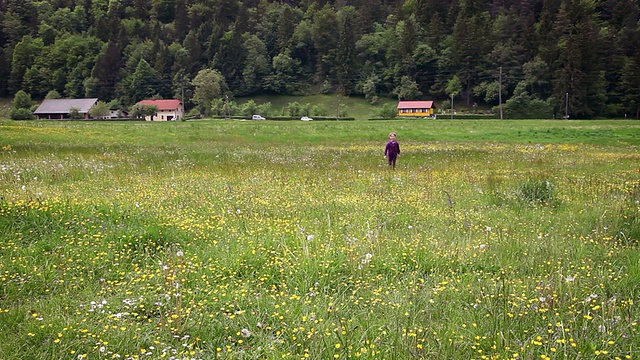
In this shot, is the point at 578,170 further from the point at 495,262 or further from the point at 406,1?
the point at 406,1

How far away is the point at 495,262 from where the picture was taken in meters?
6.68

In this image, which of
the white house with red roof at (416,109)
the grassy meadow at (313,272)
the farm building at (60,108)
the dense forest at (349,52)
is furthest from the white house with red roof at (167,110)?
the grassy meadow at (313,272)

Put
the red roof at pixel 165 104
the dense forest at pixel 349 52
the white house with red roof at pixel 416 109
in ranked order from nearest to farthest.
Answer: the dense forest at pixel 349 52 → the white house with red roof at pixel 416 109 → the red roof at pixel 165 104

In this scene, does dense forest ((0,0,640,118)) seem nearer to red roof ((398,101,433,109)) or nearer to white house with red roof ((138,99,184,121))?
white house with red roof ((138,99,184,121))

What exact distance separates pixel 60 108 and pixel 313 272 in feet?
479

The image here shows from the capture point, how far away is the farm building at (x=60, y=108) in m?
128

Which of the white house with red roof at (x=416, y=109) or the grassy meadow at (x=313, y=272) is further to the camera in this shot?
the white house with red roof at (x=416, y=109)

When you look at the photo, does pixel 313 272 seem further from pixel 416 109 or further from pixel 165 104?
pixel 165 104

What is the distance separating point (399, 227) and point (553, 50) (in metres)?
127

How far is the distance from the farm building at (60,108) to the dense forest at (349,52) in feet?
52.3

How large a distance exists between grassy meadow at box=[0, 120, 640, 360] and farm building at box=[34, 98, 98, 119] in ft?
428

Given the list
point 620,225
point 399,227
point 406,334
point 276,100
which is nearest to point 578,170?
point 620,225

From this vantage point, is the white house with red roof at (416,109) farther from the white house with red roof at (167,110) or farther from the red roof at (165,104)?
the red roof at (165,104)

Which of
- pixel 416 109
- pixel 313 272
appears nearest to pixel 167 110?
pixel 416 109
